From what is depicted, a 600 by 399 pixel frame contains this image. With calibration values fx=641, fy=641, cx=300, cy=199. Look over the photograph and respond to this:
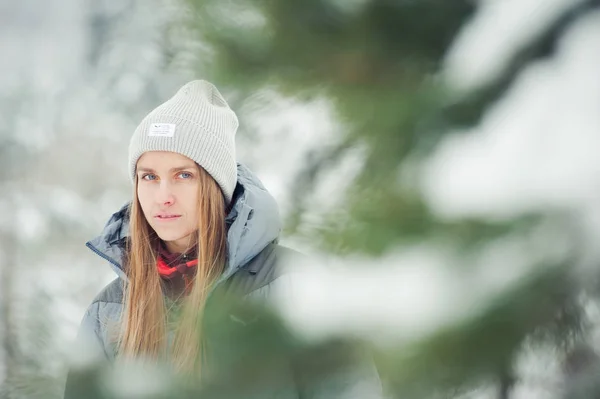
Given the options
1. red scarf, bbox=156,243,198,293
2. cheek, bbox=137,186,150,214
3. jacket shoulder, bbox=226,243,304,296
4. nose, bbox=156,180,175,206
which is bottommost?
jacket shoulder, bbox=226,243,304,296

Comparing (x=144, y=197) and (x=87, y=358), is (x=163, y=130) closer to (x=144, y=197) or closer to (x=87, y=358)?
(x=144, y=197)

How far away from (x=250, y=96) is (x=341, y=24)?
107 mm

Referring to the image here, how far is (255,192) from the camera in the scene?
0.89m

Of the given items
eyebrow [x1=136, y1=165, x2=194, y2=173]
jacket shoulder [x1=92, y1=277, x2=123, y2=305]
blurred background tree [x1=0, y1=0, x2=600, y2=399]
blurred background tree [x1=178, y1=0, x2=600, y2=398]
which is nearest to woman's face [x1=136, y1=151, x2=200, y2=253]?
eyebrow [x1=136, y1=165, x2=194, y2=173]

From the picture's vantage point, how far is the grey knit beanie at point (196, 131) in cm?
87

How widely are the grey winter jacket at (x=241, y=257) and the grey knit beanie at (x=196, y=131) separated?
0.05m

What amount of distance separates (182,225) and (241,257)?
0.09 m

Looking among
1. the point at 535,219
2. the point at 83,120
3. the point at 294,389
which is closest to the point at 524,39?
the point at 535,219

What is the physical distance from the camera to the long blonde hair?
77 centimetres

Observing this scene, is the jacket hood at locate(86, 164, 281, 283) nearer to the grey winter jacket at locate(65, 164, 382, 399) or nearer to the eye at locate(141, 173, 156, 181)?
the grey winter jacket at locate(65, 164, 382, 399)

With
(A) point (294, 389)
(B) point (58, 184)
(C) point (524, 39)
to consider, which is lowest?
(A) point (294, 389)

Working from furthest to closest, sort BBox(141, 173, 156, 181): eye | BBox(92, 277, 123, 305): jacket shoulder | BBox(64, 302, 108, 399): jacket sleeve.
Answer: BBox(92, 277, 123, 305): jacket shoulder, BBox(141, 173, 156, 181): eye, BBox(64, 302, 108, 399): jacket sleeve

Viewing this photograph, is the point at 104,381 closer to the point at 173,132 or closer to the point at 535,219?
the point at 173,132

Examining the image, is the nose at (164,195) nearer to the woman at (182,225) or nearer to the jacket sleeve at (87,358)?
the woman at (182,225)
